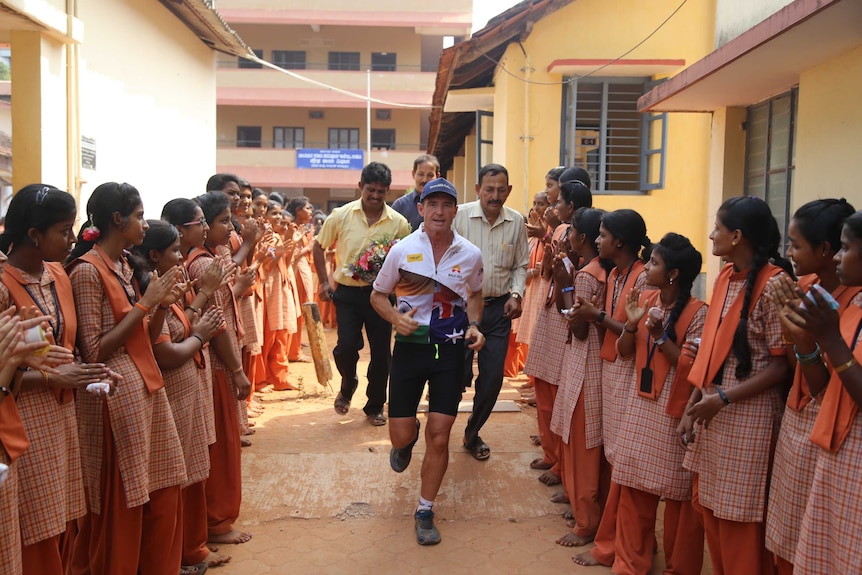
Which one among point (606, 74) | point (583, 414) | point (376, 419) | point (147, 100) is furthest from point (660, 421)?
point (147, 100)

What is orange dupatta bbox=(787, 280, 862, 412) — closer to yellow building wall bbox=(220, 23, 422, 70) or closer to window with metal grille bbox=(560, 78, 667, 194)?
window with metal grille bbox=(560, 78, 667, 194)

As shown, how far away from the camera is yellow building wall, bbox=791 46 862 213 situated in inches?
207

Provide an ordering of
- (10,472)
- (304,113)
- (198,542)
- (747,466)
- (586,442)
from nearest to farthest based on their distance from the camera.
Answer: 1. (10,472)
2. (747,466)
3. (198,542)
4. (586,442)
5. (304,113)

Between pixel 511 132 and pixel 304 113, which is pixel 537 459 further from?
pixel 304 113

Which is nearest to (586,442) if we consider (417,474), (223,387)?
(417,474)

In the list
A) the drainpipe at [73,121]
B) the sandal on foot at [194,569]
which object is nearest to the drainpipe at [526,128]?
the drainpipe at [73,121]

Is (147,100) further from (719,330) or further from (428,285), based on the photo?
(719,330)

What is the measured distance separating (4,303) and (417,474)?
11.0ft

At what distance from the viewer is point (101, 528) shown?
3412mm

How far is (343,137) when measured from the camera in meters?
34.1

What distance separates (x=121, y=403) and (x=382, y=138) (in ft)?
103

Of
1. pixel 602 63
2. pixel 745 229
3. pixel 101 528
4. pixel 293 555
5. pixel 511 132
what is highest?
pixel 602 63

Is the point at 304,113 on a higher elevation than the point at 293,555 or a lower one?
higher

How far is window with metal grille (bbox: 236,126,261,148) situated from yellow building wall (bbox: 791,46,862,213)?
98.3 feet
